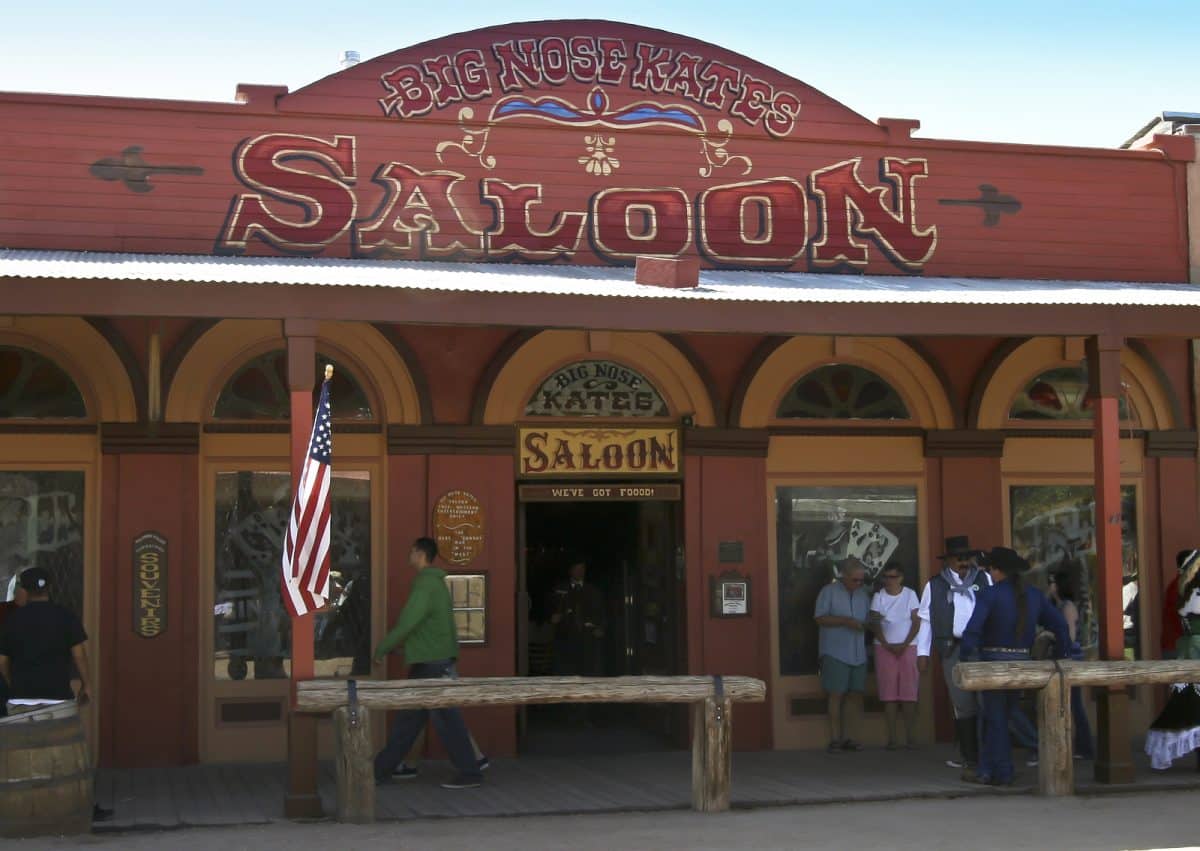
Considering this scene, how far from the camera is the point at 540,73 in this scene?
493 inches

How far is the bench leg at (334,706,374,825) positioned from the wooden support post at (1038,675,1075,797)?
4.35m

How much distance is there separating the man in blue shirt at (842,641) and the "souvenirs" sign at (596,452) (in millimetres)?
1538

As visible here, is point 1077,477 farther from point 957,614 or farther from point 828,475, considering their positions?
point 957,614

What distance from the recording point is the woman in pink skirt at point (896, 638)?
1232cm

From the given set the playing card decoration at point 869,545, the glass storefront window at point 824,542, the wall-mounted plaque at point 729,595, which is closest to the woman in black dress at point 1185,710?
the glass storefront window at point 824,542

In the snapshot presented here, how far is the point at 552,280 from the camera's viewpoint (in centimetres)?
1062

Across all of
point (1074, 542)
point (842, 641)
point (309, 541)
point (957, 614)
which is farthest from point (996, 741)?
point (309, 541)

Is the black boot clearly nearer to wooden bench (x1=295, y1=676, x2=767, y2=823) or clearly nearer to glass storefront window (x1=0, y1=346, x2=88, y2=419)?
wooden bench (x1=295, y1=676, x2=767, y2=823)

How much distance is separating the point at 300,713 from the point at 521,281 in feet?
10.0

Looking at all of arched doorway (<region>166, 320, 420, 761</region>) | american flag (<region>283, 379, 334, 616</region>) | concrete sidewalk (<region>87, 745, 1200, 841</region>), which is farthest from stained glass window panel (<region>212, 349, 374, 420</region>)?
concrete sidewalk (<region>87, 745, 1200, 841</region>)

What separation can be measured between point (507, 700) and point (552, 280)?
9.10 feet

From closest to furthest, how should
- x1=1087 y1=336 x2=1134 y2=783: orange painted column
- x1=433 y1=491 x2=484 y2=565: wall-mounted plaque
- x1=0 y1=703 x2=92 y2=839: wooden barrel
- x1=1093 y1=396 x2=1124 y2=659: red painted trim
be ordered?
1. x1=0 y1=703 x2=92 y2=839: wooden barrel
2. x1=1087 y1=336 x2=1134 y2=783: orange painted column
3. x1=1093 y1=396 x2=1124 y2=659: red painted trim
4. x1=433 y1=491 x2=484 y2=565: wall-mounted plaque

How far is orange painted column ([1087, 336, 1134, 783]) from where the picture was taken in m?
10.8

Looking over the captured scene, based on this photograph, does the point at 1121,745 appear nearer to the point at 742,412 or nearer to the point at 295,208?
the point at 742,412
